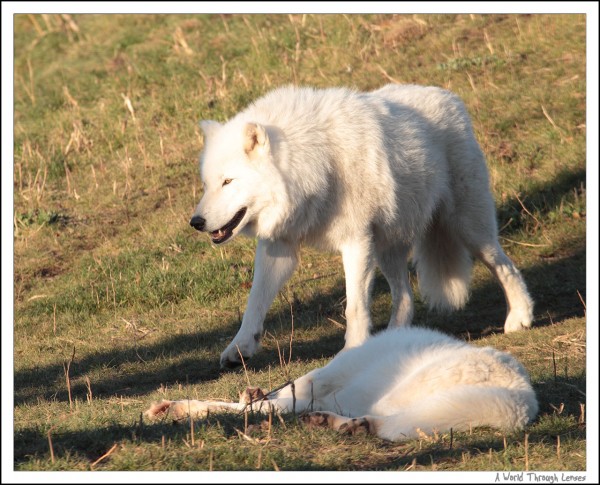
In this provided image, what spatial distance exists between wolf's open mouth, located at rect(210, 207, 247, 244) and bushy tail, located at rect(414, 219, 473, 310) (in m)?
Result: 2.18

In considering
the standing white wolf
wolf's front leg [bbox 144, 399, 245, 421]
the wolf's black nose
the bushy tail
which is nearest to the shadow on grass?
wolf's front leg [bbox 144, 399, 245, 421]

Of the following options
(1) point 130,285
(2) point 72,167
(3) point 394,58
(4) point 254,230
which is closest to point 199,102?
(2) point 72,167

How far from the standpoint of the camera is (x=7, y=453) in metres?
3.96

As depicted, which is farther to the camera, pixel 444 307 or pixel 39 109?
pixel 39 109

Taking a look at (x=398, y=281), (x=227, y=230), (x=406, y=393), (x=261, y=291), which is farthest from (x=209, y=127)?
(x=406, y=393)

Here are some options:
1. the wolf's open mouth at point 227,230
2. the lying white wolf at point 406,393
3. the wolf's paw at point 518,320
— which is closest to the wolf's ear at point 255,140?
the wolf's open mouth at point 227,230

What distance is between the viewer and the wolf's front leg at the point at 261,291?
7.04m

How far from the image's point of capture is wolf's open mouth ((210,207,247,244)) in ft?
22.2

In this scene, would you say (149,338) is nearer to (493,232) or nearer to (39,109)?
(493,232)

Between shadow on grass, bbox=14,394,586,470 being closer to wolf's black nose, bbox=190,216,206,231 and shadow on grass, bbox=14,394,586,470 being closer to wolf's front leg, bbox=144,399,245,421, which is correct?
wolf's front leg, bbox=144,399,245,421

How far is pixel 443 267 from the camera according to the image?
27.1ft

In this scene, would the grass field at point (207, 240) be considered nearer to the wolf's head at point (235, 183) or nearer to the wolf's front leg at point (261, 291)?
the wolf's front leg at point (261, 291)

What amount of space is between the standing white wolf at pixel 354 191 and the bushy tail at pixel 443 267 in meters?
0.01

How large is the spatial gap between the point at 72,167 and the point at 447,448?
866 centimetres
